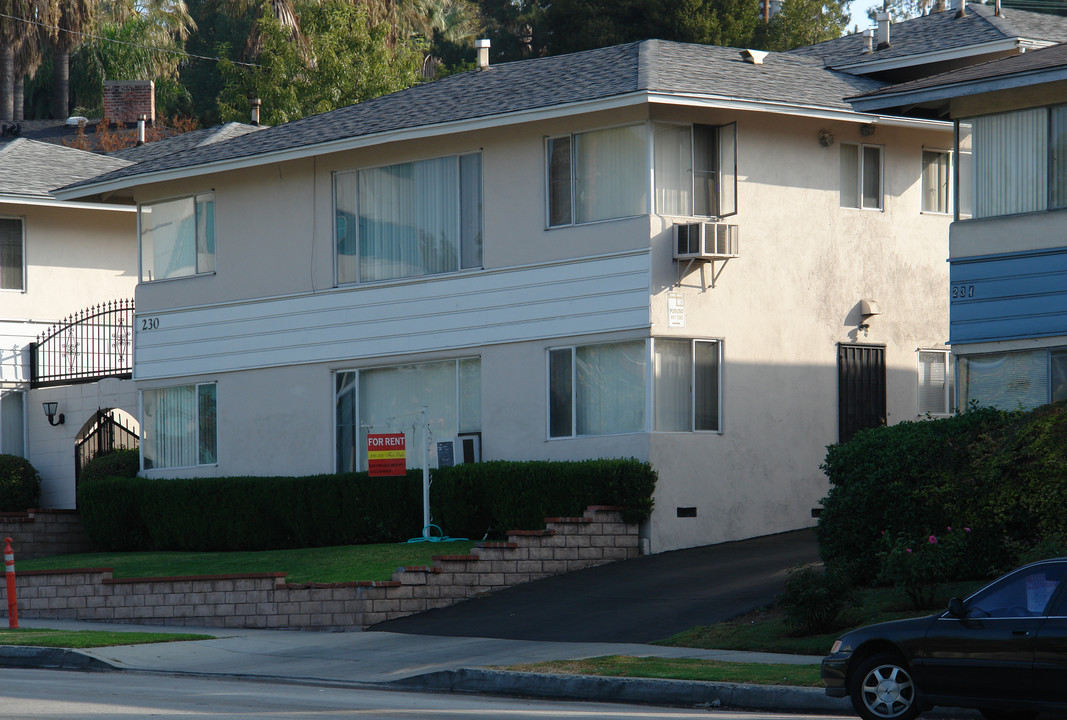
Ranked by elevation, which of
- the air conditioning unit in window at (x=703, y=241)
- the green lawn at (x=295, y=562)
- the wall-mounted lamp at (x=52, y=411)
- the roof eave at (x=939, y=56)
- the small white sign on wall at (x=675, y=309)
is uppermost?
the roof eave at (x=939, y=56)

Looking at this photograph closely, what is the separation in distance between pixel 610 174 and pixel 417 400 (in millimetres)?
4886

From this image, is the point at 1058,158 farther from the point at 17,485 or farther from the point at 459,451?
the point at 17,485

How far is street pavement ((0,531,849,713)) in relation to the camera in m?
13.7

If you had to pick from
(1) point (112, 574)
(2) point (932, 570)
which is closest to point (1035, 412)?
(2) point (932, 570)

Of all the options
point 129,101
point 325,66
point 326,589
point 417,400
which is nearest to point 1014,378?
point 326,589

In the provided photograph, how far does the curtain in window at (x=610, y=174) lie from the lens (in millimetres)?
22281

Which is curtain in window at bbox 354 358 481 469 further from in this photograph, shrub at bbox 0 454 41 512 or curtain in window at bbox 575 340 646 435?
shrub at bbox 0 454 41 512

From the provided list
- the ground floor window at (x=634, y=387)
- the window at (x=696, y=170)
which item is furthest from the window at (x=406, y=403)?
the window at (x=696, y=170)

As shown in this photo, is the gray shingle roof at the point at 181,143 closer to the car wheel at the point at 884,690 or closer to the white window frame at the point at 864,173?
the white window frame at the point at 864,173

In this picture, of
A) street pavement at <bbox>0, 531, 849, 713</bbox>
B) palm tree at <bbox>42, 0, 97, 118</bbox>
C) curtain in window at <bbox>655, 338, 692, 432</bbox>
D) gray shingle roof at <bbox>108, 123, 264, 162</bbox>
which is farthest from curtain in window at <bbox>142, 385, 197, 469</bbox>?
palm tree at <bbox>42, 0, 97, 118</bbox>

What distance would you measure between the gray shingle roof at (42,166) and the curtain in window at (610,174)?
1287 cm

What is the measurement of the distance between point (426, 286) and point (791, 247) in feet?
18.4

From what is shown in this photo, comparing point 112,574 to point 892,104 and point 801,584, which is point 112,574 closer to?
point 801,584

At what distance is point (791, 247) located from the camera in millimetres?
23359
